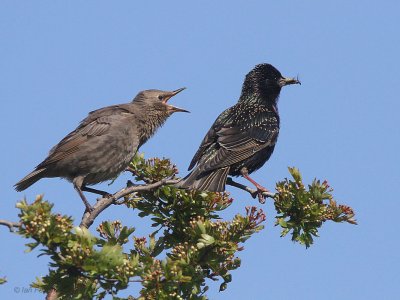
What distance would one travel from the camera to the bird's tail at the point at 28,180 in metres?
8.08

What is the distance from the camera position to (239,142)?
8.86 m

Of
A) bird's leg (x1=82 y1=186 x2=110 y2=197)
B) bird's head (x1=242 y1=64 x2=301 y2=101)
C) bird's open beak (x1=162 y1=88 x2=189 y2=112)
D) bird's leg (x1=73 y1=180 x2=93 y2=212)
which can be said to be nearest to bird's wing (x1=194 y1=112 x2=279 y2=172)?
bird's open beak (x1=162 y1=88 x2=189 y2=112)

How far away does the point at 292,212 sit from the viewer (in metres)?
6.15

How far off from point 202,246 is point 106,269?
97cm

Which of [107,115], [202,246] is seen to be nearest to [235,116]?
[107,115]

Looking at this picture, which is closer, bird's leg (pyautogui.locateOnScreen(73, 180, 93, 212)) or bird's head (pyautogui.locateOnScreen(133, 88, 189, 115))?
bird's leg (pyautogui.locateOnScreen(73, 180, 93, 212))

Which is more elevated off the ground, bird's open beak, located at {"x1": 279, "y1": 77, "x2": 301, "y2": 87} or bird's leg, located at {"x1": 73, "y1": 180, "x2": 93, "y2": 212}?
bird's open beak, located at {"x1": 279, "y1": 77, "x2": 301, "y2": 87}

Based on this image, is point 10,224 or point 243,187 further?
point 243,187

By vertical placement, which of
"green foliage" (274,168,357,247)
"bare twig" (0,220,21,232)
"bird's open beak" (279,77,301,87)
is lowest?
"bare twig" (0,220,21,232)

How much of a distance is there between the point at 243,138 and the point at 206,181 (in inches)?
79.1

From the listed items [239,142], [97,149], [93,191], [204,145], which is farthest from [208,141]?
[93,191]

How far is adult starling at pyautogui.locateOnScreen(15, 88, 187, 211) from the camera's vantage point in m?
8.18

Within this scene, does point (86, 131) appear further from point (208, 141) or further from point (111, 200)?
point (111, 200)

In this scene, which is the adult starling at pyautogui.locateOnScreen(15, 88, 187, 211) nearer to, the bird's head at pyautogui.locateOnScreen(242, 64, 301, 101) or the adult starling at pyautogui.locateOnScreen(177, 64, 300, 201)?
the adult starling at pyautogui.locateOnScreen(177, 64, 300, 201)
